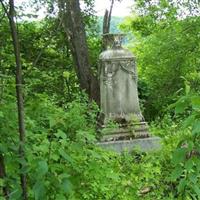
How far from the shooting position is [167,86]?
44.4 feet

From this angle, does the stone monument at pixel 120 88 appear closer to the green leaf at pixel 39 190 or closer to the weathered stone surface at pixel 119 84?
the weathered stone surface at pixel 119 84

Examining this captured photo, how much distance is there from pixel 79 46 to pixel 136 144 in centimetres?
448

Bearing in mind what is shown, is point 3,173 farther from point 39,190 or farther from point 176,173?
point 176,173

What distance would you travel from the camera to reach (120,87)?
7.46 m

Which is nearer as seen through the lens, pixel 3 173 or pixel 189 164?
pixel 3 173

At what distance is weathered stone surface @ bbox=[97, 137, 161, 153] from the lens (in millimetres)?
6844

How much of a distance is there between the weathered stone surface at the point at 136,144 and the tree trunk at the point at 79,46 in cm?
369

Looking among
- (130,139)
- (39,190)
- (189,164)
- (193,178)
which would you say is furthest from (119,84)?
(39,190)

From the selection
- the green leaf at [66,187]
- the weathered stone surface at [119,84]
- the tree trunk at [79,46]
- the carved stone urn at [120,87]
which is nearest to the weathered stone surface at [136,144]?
the carved stone urn at [120,87]

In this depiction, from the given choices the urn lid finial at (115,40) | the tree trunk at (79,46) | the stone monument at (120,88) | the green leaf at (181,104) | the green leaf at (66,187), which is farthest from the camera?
the tree trunk at (79,46)

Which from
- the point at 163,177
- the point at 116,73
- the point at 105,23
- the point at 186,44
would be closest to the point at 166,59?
the point at 186,44

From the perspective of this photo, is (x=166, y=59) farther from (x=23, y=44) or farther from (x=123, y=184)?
(x=123, y=184)

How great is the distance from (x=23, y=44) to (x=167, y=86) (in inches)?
161

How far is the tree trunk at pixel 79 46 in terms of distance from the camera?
1077 centimetres
